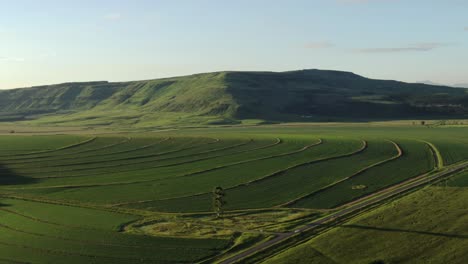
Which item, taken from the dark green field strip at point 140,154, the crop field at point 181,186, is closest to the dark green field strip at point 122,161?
the dark green field strip at point 140,154

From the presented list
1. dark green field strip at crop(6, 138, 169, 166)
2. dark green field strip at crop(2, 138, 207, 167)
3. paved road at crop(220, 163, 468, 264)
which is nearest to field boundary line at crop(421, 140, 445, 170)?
paved road at crop(220, 163, 468, 264)

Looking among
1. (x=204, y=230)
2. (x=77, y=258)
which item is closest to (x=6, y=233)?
(x=77, y=258)

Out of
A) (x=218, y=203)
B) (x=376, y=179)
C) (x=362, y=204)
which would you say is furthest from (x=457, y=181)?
→ (x=218, y=203)

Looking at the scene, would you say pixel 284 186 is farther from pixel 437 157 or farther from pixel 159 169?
pixel 437 157

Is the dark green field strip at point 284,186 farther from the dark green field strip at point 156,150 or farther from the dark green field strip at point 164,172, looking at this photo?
the dark green field strip at point 156,150

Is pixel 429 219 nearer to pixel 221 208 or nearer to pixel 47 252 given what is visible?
pixel 221 208

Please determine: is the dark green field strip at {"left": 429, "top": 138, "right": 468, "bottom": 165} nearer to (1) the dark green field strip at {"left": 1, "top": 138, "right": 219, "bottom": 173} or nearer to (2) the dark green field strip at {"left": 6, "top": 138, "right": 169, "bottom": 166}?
(1) the dark green field strip at {"left": 1, "top": 138, "right": 219, "bottom": 173}
